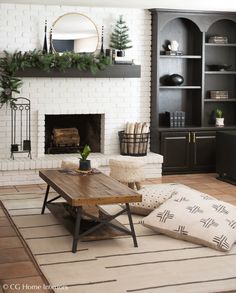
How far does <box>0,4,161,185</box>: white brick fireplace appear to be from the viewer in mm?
7762

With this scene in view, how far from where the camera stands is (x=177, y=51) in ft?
28.2

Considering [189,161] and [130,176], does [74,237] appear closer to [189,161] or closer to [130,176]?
[130,176]

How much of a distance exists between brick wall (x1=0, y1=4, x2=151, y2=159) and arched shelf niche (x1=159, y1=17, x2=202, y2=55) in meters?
0.43

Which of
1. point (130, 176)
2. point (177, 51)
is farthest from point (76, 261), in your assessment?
point (177, 51)

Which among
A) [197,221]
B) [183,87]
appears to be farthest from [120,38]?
[197,221]

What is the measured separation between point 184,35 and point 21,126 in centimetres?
279

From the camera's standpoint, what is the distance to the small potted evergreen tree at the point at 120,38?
26.7 ft

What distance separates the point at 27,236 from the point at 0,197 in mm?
1770

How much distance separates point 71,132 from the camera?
8258 mm

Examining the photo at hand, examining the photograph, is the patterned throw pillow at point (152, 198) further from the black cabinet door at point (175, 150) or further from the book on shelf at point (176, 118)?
the book on shelf at point (176, 118)

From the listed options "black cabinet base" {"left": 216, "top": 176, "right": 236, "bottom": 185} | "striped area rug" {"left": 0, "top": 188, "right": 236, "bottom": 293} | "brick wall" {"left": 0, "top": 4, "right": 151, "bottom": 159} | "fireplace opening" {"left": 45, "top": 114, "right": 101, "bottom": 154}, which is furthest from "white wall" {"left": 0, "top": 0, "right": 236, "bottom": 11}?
"striped area rug" {"left": 0, "top": 188, "right": 236, "bottom": 293}

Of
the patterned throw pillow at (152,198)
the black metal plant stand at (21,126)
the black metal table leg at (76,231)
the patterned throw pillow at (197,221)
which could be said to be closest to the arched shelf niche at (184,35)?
the black metal plant stand at (21,126)

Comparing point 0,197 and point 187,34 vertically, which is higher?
point 187,34

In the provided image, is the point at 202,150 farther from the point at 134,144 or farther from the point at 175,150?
the point at 134,144
